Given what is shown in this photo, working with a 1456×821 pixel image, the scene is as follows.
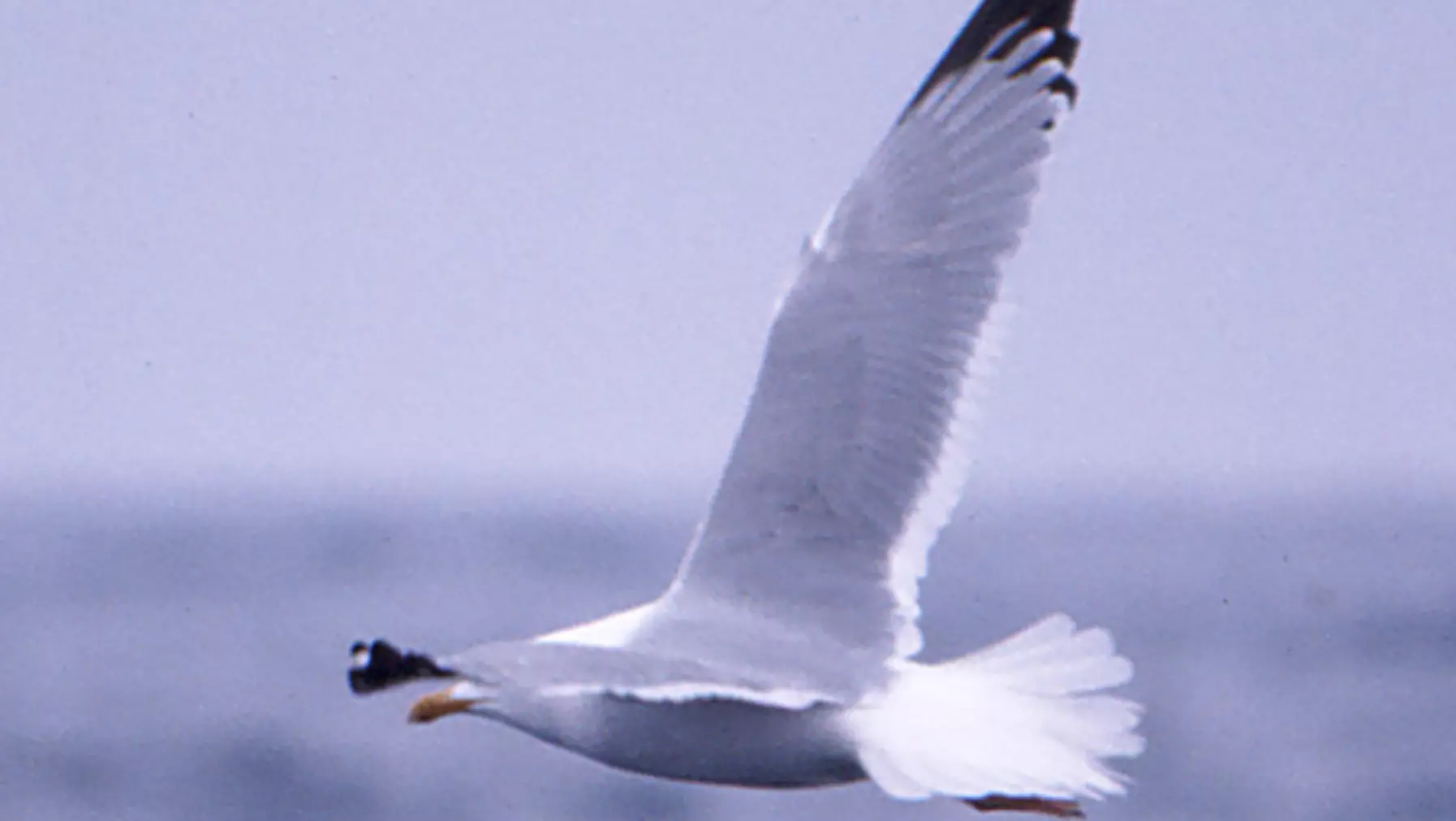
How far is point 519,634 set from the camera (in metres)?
24.4

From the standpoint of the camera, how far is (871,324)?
4188mm

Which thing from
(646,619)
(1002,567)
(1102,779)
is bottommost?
(1102,779)

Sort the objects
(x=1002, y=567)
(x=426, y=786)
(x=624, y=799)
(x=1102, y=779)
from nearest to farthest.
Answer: (x=1102, y=779), (x=426, y=786), (x=624, y=799), (x=1002, y=567)

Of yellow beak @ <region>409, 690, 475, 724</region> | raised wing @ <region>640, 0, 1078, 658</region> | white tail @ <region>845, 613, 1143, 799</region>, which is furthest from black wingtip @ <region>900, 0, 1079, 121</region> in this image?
yellow beak @ <region>409, 690, 475, 724</region>

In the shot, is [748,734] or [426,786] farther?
[426,786]

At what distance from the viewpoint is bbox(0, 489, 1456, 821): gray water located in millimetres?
24938

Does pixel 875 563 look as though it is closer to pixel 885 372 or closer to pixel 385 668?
pixel 885 372

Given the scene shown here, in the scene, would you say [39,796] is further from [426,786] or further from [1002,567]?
[1002,567]

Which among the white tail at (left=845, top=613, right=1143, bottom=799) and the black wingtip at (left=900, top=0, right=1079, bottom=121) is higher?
the black wingtip at (left=900, top=0, right=1079, bottom=121)

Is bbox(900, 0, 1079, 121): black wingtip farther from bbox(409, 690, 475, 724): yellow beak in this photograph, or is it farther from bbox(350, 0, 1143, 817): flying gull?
bbox(409, 690, 475, 724): yellow beak

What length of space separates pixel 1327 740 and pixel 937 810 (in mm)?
10483

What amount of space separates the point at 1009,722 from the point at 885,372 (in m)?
0.79

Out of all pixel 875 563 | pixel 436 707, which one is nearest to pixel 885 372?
pixel 875 563

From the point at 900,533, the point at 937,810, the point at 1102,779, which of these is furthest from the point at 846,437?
the point at 937,810
